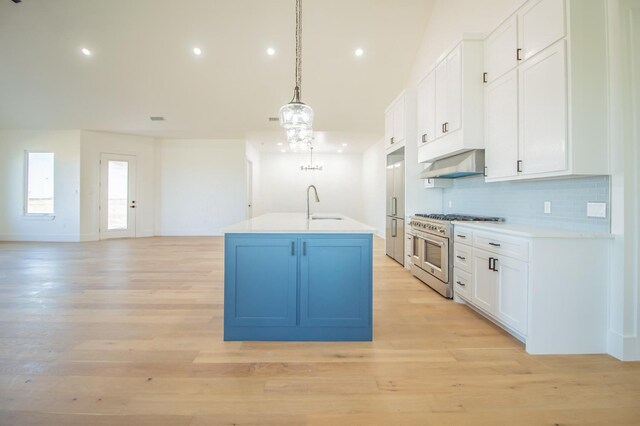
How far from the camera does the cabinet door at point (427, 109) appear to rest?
3.96m

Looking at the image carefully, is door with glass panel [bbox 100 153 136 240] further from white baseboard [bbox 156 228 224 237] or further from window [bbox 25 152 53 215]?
window [bbox 25 152 53 215]

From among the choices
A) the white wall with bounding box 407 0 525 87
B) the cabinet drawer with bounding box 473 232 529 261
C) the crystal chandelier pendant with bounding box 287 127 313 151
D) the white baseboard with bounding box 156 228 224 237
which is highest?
the white wall with bounding box 407 0 525 87

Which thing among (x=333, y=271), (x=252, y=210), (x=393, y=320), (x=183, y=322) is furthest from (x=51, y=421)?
(x=252, y=210)

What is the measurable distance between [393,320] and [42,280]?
4.73 metres

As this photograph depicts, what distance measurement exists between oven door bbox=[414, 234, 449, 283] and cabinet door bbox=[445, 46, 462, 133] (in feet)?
4.34

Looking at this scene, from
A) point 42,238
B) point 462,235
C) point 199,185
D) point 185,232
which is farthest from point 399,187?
point 42,238

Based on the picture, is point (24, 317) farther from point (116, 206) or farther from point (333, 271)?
point (116, 206)

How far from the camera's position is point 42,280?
4.18 metres

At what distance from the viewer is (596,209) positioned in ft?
7.47

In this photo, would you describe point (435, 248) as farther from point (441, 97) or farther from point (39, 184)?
point (39, 184)

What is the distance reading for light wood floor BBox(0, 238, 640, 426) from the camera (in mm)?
1597

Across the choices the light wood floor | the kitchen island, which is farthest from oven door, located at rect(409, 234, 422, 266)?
the kitchen island

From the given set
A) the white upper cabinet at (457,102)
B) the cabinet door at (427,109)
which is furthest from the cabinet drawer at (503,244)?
the cabinet door at (427,109)

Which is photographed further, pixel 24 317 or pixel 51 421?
pixel 24 317
